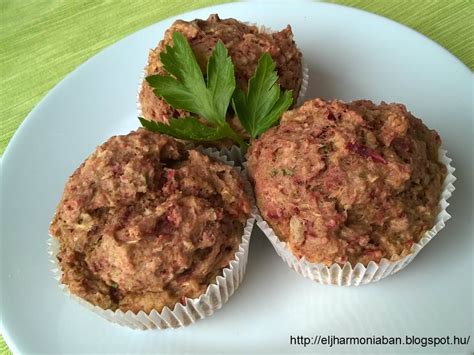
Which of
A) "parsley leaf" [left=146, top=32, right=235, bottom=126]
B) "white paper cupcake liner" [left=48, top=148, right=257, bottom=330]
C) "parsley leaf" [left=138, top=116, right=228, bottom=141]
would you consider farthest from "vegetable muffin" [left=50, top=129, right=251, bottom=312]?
"parsley leaf" [left=146, top=32, right=235, bottom=126]

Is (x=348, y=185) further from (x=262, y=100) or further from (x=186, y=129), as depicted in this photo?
(x=186, y=129)

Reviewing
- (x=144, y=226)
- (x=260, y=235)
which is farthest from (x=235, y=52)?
(x=144, y=226)

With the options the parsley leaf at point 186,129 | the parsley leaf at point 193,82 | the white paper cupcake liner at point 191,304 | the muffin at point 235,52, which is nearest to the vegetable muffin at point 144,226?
the white paper cupcake liner at point 191,304

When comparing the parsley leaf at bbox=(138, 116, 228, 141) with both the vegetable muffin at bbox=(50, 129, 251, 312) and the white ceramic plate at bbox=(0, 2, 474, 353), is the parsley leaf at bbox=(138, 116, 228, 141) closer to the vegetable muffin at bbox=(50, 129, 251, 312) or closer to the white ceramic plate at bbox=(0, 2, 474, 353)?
the vegetable muffin at bbox=(50, 129, 251, 312)

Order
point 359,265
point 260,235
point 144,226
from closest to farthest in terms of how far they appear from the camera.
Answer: point 144,226 < point 359,265 < point 260,235

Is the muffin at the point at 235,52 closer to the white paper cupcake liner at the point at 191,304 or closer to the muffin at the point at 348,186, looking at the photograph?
the muffin at the point at 348,186

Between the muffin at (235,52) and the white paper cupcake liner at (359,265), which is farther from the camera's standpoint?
the muffin at (235,52)
